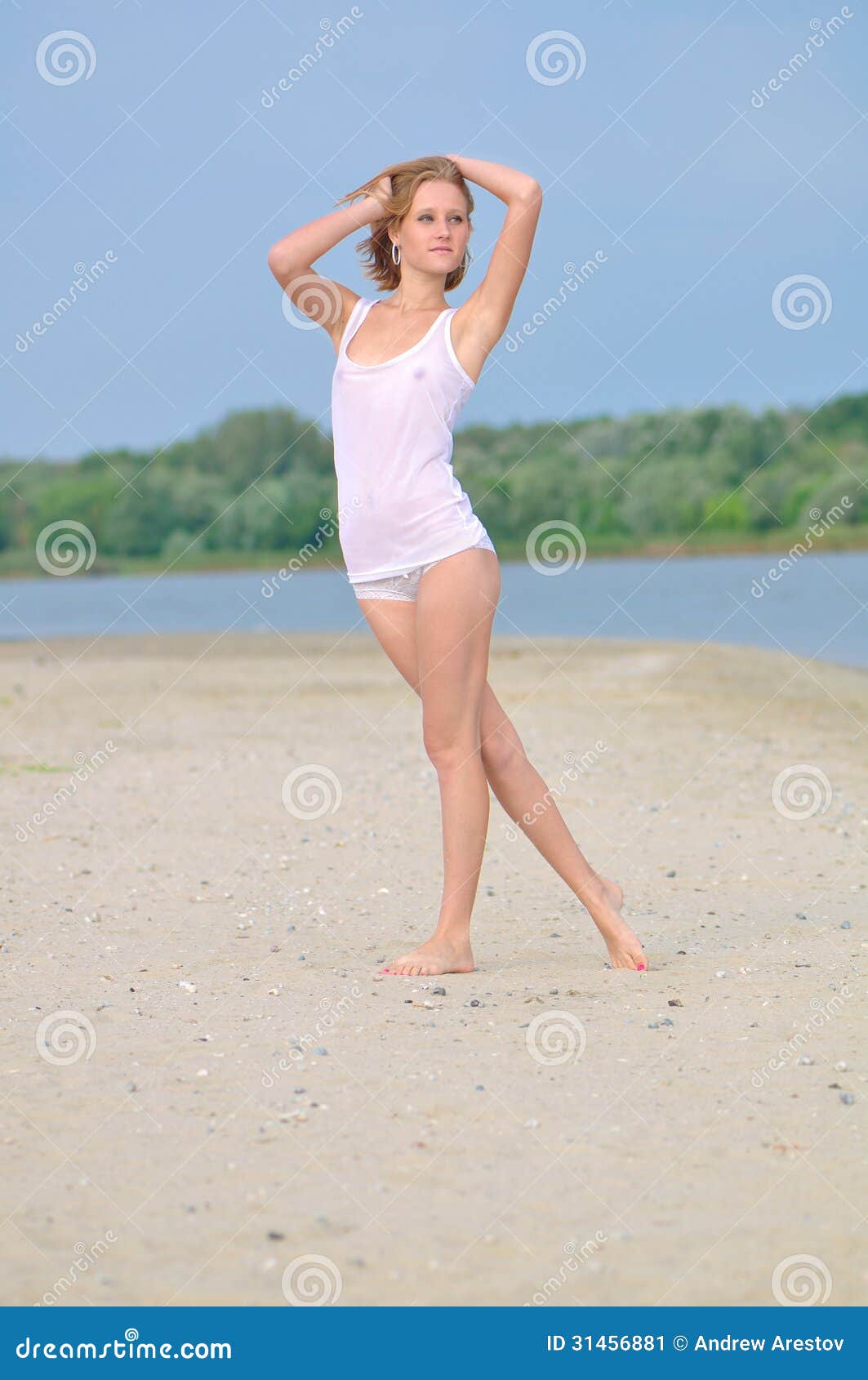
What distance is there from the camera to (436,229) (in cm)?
431

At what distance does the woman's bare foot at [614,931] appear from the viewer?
4.63 m

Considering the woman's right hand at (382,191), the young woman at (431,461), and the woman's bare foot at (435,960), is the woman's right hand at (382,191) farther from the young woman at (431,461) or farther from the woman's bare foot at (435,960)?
the woman's bare foot at (435,960)

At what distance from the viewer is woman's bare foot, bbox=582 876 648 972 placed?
463cm

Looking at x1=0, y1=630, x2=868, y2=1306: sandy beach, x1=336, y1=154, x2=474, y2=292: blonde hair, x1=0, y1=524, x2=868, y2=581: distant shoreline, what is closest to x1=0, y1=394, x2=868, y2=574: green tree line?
x1=0, y1=524, x2=868, y2=581: distant shoreline

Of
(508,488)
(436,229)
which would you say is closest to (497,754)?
(436,229)

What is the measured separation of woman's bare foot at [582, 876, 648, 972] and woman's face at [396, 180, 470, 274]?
1.92m

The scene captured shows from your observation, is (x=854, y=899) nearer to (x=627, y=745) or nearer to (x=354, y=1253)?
(x=354, y=1253)

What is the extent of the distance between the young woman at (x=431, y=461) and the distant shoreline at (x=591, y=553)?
47.5m

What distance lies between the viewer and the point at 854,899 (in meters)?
5.73

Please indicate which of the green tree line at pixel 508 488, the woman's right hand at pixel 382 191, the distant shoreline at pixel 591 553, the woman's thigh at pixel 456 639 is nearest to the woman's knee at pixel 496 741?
the woman's thigh at pixel 456 639

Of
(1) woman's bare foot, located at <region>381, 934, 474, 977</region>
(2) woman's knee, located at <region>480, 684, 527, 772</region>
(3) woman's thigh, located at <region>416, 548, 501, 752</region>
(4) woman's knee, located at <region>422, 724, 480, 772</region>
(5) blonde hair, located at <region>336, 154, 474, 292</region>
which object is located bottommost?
(1) woman's bare foot, located at <region>381, 934, 474, 977</region>

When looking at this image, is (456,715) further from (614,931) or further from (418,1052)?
(418,1052)

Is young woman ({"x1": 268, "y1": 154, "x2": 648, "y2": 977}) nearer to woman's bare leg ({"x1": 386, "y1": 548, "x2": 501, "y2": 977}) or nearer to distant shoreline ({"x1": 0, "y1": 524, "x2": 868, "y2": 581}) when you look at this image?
woman's bare leg ({"x1": 386, "y1": 548, "x2": 501, "y2": 977})

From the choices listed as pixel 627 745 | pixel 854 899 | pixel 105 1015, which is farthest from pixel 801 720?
pixel 105 1015
